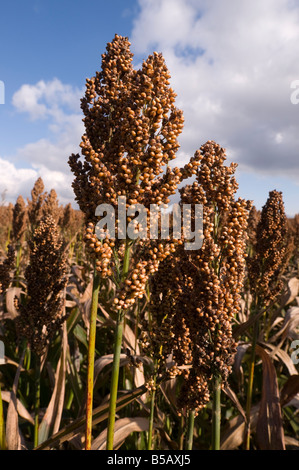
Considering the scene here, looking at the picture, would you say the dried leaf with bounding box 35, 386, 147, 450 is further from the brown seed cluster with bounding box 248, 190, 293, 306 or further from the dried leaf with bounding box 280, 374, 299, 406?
the brown seed cluster with bounding box 248, 190, 293, 306

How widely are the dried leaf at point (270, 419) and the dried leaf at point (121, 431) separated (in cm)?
109

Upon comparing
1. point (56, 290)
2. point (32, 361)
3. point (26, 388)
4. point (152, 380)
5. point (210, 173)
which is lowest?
point (26, 388)

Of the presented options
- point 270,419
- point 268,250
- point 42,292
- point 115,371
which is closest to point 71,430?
point 115,371

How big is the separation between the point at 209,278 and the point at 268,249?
6.29 ft

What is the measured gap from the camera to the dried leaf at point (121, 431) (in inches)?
95.0

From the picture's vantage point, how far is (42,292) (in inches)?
114

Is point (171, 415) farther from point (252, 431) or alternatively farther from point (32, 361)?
point (32, 361)

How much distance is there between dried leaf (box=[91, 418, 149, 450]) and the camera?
2.41 metres

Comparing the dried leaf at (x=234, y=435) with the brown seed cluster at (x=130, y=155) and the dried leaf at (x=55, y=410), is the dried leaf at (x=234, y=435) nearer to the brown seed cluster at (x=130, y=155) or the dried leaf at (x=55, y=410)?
the dried leaf at (x=55, y=410)

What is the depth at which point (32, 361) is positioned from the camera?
160 inches

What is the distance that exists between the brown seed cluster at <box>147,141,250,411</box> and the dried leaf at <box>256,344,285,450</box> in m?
1.27

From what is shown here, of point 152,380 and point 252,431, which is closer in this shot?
point 152,380
